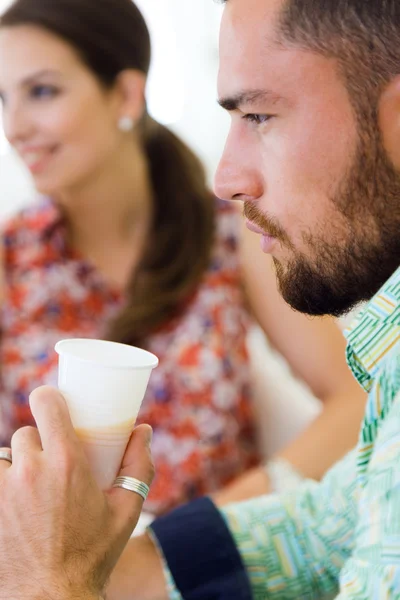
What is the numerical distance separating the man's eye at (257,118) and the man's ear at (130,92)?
0.99 metres

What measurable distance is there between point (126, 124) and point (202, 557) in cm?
117

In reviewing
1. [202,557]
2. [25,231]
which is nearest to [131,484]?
[202,557]

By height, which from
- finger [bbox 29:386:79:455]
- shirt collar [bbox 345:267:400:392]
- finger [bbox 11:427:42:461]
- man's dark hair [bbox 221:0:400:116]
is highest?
man's dark hair [bbox 221:0:400:116]

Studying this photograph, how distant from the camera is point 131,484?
0.73 meters

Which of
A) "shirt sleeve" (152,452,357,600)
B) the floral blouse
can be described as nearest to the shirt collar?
"shirt sleeve" (152,452,357,600)

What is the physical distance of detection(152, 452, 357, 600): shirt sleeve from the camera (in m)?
0.89

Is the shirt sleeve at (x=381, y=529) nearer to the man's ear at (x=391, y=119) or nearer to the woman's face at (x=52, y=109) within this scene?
the man's ear at (x=391, y=119)

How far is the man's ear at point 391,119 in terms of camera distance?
0.73 metres

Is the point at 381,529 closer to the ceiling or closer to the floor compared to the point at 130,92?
closer to the floor

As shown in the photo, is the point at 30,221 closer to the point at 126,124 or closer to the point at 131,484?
the point at 126,124

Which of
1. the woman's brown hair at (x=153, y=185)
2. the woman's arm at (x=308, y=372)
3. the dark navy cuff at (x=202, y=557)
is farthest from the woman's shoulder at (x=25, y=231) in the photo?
the dark navy cuff at (x=202, y=557)

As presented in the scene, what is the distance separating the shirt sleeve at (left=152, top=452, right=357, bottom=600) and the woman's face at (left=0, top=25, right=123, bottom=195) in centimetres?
98

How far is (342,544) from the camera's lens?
905 mm

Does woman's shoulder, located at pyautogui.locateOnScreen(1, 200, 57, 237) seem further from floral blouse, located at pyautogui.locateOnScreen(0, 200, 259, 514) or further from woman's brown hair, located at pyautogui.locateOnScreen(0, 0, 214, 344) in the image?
woman's brown hair, located at pyautogui.locateOnScreen(0, 0, 214, 344)
